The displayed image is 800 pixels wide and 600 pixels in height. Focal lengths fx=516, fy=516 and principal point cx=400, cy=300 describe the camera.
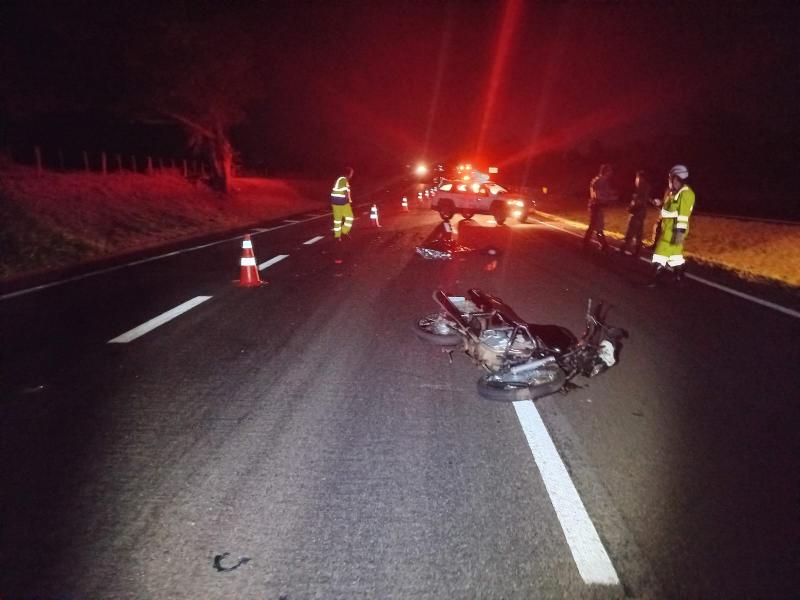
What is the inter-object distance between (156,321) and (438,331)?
3533mm

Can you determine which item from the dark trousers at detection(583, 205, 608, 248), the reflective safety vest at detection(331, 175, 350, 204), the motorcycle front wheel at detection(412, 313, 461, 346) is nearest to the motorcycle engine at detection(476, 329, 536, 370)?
the motorcycle front wheel at detection(412, 313, 461, 346)

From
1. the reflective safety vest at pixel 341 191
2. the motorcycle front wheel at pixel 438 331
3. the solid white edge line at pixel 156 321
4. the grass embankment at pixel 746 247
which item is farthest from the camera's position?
the reflective safety vest at pixel 341 191

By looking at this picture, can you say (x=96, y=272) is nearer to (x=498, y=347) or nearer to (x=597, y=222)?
(x=498, y=347)

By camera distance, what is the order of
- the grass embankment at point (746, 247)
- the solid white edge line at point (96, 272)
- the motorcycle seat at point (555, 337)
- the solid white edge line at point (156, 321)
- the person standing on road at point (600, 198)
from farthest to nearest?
Result: 1. the person standing on road at point (600, 198)
2. the grass embankment at point (746, 247)
3. the solid white edge line at point (96, 272)
4. the solid white edge line at point (156, 321)
5. the motorcycle seat at point (555, 337)

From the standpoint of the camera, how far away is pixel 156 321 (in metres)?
6.44

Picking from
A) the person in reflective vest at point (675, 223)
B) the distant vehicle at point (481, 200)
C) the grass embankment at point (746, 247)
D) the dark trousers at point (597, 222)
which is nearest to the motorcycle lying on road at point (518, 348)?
the person in reflective vest at point (675, 223)

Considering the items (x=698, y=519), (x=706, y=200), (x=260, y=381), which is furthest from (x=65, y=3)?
(x=706, y=200)

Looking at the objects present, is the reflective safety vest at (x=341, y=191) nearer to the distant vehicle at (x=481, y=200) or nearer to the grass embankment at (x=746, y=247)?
the distant vehicle at (x=481, y=200)

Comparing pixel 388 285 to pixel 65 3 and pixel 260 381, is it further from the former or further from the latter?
pixel 65 3

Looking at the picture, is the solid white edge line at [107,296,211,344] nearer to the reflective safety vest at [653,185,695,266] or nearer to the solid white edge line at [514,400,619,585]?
the solid white edge line at [514,400,619,585]

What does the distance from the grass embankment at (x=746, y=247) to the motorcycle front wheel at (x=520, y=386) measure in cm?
789

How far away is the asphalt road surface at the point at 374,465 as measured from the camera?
8.27 ft

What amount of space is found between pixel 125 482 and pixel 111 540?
510 mm

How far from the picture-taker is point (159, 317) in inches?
261
